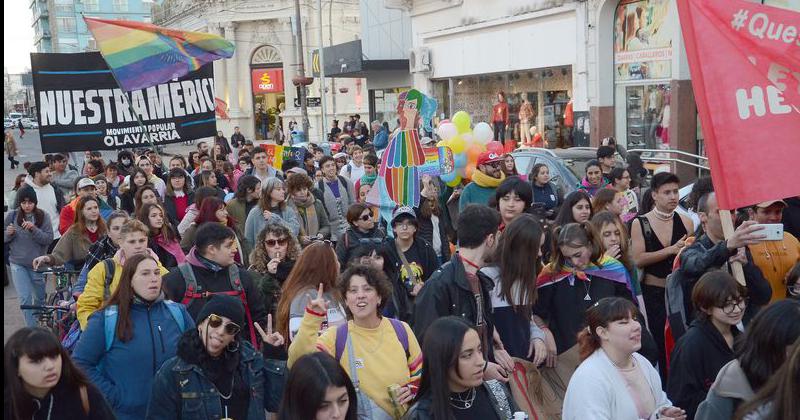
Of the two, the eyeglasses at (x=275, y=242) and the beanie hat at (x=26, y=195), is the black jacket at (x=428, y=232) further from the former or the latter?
the beanie hat at (x=26, y=195)

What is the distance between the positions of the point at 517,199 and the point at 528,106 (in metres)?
18.3

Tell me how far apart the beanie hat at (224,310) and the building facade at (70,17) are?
109m

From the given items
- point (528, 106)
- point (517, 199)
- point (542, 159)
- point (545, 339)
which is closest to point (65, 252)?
point (517, 199)

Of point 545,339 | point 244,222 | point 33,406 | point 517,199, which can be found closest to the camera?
point 33,406

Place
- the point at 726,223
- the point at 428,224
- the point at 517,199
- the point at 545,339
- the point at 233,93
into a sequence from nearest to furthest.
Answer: the point at 726,223 < the point at 545,339 < the point at 517,199 < the point at 428,224 < the point at 233,93

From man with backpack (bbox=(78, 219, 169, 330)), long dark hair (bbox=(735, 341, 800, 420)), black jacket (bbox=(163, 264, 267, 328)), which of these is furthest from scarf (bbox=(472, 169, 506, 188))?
long dark hair (bbox=(735, 341, 800, 420))

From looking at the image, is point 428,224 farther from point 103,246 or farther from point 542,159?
point 542,159

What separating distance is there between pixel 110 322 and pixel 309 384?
5.77ft

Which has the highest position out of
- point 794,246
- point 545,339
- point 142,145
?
point 142,145

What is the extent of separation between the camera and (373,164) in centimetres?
1221

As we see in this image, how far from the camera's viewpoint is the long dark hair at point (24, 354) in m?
3.80

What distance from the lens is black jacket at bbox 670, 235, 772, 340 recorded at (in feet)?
17.7

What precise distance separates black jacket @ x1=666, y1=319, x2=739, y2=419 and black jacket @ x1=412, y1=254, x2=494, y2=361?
0.99m

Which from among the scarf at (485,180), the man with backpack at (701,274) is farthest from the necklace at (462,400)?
the scarf at (485,180)
